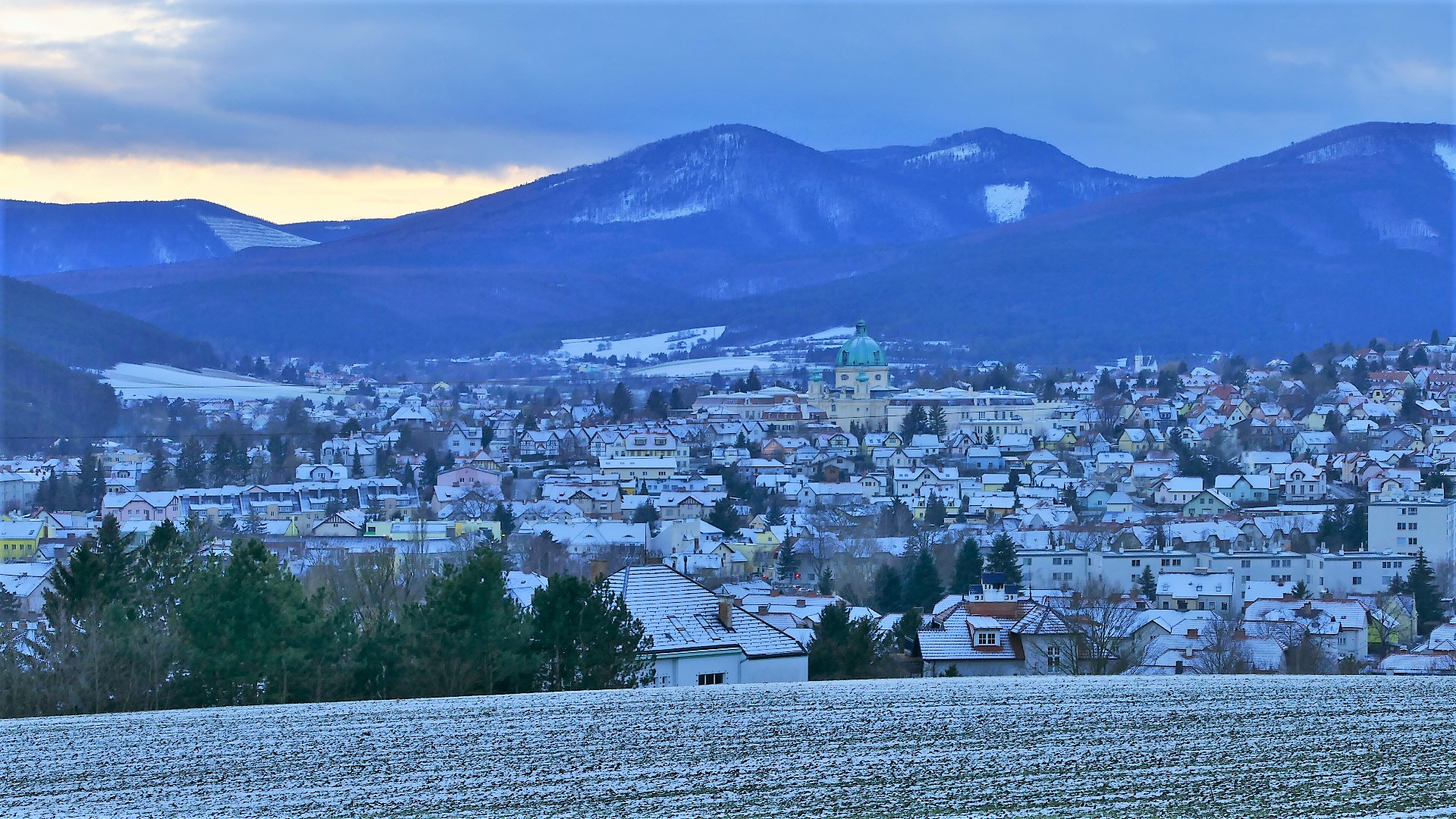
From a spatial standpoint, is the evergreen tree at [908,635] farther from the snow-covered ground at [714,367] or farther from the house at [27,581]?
the snow-covered ground at [714,367]

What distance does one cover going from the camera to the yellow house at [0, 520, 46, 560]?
45.5m

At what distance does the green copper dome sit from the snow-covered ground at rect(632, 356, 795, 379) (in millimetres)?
29830

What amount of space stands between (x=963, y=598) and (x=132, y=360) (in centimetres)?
11046

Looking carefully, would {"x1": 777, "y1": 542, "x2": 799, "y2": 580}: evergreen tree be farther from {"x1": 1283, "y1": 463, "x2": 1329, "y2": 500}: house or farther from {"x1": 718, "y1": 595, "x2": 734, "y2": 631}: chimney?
{"x1": 718, "y1": 595, "x2": 734, "y2": 631}: chimney

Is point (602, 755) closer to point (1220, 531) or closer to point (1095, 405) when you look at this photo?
point (1220, 531)

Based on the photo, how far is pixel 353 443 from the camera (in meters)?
76.9

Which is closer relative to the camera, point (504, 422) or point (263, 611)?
point (263, 611)

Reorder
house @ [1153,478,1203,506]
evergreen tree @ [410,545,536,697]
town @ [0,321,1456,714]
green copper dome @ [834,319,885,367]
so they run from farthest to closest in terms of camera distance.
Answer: green copper dome @ [834,319,885,367] < house @ [1153,478,1203,506] < town @ [0,321,1456,714] < evergreen tree @ [410,545,536,697]

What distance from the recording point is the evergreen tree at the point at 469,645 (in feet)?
55.6

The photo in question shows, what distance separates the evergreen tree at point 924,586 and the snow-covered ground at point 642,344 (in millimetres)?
124580

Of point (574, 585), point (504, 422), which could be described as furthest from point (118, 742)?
point (504, 422)

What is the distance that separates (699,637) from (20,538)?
31875 millimetres

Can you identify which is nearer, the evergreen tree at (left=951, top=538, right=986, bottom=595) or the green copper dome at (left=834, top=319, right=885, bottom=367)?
the evergreen tree at (left=951, top=538, right=986, bottom=595)

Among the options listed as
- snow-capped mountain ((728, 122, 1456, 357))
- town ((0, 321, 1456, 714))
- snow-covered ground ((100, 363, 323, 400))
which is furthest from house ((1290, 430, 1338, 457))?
snow-capped mountain ((728, 122, 1456, 357))
